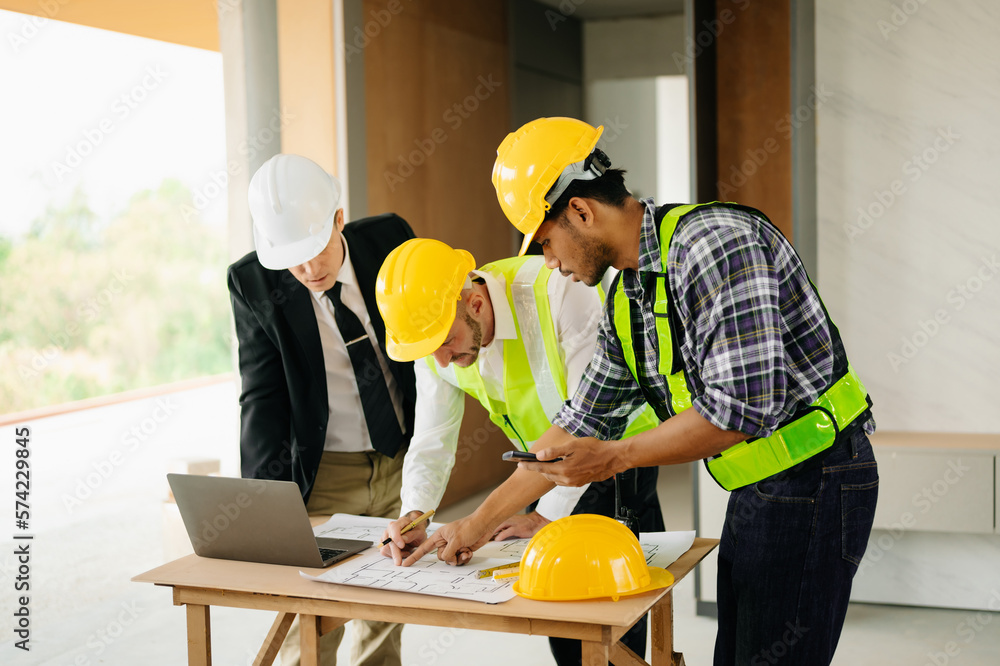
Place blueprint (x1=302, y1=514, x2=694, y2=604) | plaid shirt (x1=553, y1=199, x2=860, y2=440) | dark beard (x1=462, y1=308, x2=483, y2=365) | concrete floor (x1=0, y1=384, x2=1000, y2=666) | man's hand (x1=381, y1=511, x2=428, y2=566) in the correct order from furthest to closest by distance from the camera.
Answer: concrete floor (x1=0, y1=384, x2=1000, y2=666) → dark beard (x1=462, y1=308, x2=483, y2=365) → man's hand (x1=381, y1=511, x2=428, y2=566) → blueprint (x1=302, y1=514, x2=694, y2=604) → plaid shirt (x1=553, y1=199, x2=860, y2=440)

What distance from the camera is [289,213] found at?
2678 millimetres

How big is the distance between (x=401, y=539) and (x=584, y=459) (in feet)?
2.11

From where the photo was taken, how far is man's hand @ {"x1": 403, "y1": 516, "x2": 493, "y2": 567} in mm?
2156

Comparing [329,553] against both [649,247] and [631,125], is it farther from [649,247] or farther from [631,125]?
[631,125]

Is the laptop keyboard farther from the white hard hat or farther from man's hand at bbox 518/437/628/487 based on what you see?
the white hard hat

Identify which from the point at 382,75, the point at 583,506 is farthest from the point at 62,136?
the point at 583,506

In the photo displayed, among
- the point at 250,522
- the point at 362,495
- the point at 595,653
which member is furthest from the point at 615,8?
the point at 595,653

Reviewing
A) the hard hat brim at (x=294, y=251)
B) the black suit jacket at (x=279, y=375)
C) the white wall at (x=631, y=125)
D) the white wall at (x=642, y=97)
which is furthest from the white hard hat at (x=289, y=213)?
the white wall at (x=631, y=125)

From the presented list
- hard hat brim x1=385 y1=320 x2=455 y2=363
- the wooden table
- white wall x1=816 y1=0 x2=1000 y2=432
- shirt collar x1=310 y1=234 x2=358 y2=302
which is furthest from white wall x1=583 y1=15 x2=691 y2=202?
the wooden table

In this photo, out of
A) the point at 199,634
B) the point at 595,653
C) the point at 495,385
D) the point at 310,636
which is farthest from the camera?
the point at 495,385

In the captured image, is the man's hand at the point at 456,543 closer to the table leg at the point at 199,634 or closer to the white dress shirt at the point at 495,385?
the white dress shirt at the point at 495,385

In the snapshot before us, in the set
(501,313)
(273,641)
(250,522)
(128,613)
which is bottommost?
(128,613)

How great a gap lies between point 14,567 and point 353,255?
7.77 ft

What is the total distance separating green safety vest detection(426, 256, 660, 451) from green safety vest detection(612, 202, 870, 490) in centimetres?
58
